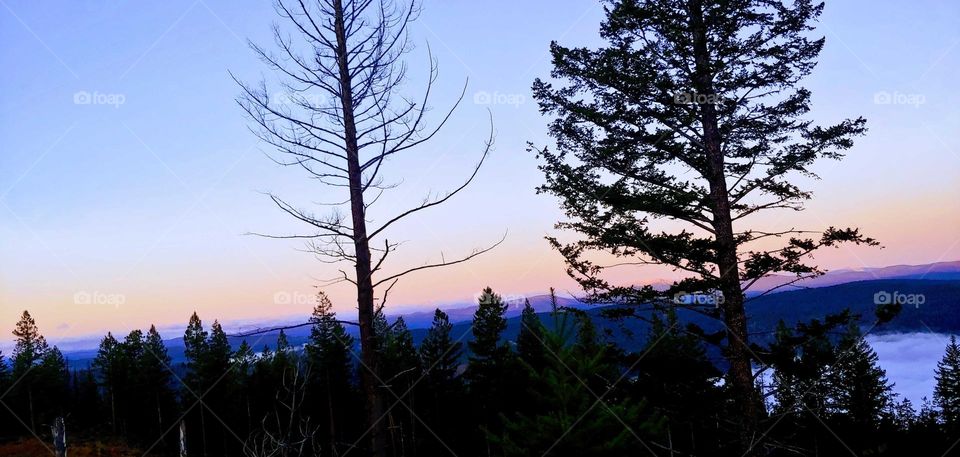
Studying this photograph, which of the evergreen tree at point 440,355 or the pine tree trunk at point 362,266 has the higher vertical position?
the pine tree trunk at point 362,266

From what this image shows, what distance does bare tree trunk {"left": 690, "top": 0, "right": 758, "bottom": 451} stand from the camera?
33.9 feet

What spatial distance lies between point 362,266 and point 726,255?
6.63 metres

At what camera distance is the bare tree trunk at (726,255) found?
10.3 m

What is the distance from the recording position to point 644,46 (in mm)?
11875

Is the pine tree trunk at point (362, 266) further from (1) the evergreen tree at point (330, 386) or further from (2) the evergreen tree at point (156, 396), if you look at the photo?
(2) the evergreen tree at point (156, 396)

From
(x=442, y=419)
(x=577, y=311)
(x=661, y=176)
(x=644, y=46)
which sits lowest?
(x=442, y=419)

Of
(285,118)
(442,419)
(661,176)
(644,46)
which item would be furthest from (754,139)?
(442,419)

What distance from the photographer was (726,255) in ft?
35.0

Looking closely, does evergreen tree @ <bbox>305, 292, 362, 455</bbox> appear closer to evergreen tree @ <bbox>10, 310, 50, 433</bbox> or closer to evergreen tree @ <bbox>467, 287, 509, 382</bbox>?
evergreen tree @ <bbox>467, 287, 509, 382</bbox>

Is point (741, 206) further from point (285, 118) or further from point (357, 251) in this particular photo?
point (285, 118)

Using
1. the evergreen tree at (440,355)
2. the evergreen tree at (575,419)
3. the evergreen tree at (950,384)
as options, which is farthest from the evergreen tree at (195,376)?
the evergreen tree at (950,384)

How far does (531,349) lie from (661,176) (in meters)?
27.9

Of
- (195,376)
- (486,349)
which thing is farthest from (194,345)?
(486,349)

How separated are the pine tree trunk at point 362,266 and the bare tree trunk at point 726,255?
627cm
